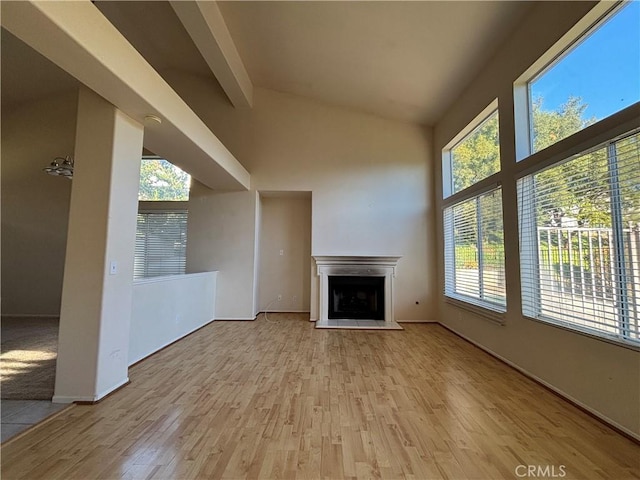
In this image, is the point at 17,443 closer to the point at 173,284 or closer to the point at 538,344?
the point at 173,284

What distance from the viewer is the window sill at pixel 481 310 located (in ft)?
11.0

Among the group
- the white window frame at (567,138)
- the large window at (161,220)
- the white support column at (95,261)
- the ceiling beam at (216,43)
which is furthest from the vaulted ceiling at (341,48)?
the white support column at (95,261)

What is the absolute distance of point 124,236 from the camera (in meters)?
2.57

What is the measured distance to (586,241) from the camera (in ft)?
7.59

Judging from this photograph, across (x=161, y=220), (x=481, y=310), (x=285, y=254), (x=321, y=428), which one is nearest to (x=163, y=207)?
(x=161, y=220)

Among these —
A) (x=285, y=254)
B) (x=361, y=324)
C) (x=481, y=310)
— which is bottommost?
(x=361, y=324)

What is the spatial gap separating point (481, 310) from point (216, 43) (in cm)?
482

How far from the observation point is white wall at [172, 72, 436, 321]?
5.36 metres

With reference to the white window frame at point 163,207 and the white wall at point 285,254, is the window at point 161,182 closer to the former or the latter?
the white window frame at point 163,207

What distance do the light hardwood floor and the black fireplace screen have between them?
2.22m

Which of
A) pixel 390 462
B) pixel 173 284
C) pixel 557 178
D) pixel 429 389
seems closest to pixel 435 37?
pixel 557 178

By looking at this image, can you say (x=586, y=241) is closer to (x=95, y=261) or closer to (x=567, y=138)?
(x=567, y=138)

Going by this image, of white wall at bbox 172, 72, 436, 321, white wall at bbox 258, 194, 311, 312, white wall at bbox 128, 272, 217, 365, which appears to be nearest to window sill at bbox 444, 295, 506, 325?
white wall at bbox 172, 72, 436, 321

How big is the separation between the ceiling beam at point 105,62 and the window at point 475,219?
139 inches
